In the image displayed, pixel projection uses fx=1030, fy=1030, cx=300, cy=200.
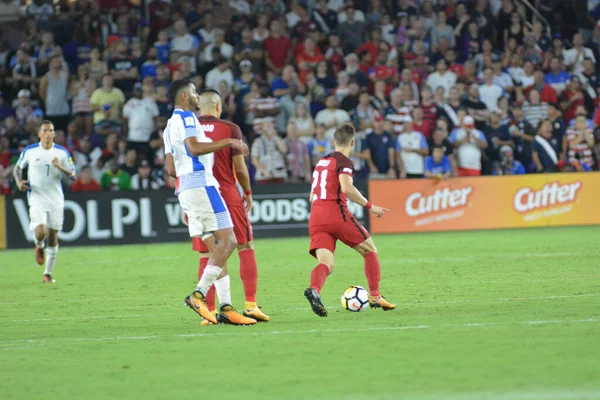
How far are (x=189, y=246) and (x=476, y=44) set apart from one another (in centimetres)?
1002

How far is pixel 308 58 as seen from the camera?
2536 cm

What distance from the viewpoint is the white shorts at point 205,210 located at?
9.31 m

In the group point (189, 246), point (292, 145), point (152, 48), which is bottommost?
point (189, 246)

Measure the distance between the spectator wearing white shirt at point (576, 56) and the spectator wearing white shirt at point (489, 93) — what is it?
9.72 feet

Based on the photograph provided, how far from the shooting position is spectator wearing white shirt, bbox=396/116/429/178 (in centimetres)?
2384

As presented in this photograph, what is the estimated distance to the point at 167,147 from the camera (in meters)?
9.51

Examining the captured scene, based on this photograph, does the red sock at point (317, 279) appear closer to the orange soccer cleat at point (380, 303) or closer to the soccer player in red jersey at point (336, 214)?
the soccer player in red jersey at point (336, 214)

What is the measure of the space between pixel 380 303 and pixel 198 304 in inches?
81.8

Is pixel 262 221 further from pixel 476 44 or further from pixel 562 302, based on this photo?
pixel 562 302

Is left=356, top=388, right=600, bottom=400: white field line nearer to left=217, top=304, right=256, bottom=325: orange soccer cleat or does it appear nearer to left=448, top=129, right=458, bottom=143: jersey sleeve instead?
left=217, top=304, right=256, bottom=325: orange soccer cleat

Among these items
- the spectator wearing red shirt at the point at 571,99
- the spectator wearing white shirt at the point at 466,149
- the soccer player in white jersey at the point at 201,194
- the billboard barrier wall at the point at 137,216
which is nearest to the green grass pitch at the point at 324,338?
the soccer player in white jersey at the point at 201,194

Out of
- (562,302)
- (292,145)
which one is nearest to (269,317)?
(562,302)

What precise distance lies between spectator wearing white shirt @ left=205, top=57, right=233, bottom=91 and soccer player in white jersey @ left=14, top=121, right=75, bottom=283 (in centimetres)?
790

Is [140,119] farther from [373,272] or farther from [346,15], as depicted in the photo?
[373,272]
